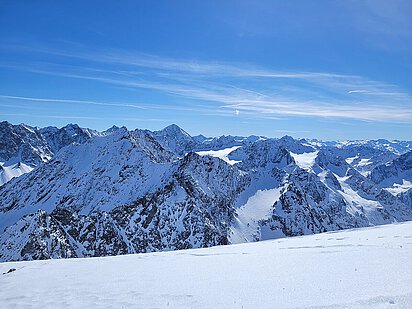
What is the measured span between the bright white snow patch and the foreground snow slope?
112252 mm

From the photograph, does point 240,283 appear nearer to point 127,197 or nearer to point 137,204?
point 137,204

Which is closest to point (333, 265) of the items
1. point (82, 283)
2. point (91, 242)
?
point (82, 283)

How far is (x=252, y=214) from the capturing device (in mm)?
150500

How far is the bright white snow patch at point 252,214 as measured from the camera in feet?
437

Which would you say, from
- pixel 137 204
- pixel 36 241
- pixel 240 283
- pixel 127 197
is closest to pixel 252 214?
pixel 127 197

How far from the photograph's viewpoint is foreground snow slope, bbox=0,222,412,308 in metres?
10.1

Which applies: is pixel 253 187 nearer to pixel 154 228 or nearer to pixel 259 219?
pixel 259 219

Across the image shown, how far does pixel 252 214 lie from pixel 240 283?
141 meters

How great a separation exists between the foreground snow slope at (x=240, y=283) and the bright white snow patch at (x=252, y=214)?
368ft

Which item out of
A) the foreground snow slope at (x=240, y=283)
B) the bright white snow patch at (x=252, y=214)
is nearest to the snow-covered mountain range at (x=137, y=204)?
the bright white snow patch at (x=252, y=214)

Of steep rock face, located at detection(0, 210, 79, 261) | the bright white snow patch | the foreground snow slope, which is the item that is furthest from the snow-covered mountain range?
the foreground snow slope

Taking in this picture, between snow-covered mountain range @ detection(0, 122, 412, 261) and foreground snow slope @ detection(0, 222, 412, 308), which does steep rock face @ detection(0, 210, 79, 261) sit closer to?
snow-covered mountain range @ detection(0, 122, 412, 261)

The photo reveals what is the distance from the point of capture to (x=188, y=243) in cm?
9844

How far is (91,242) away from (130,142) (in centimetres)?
8583
